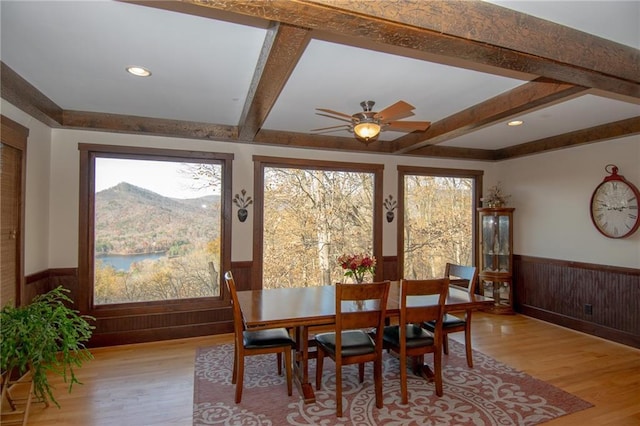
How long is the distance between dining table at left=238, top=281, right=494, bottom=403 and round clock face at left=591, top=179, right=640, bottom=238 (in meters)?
2.37

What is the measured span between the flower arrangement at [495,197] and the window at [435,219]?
190 mm

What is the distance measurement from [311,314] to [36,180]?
3.15 meters

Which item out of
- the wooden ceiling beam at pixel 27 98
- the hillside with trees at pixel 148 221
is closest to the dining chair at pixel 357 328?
the hillside with trees at pixel 148 221

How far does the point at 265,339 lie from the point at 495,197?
4.56 m

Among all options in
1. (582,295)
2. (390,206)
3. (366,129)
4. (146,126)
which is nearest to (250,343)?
(366,129)

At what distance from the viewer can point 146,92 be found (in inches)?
126

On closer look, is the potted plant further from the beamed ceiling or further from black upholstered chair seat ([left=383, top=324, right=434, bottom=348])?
black upholstered chair seat ([left=383, top=324, right=434, bottom=348])

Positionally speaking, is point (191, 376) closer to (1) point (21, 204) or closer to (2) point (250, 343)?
(2) point (250, 343)

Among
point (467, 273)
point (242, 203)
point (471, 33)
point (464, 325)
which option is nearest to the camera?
point (471, 33)

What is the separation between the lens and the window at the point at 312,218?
4.88 meters

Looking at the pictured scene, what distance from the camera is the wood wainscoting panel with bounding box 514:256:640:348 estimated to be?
4.18 m

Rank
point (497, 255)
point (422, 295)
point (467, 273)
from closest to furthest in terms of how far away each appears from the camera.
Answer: point (422, 295), point (467, 273), point (497, 255)

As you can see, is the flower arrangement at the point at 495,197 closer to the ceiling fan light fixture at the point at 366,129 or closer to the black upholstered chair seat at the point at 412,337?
the black upholstered chair seat at the point at 412,337

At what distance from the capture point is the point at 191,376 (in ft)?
10.8
